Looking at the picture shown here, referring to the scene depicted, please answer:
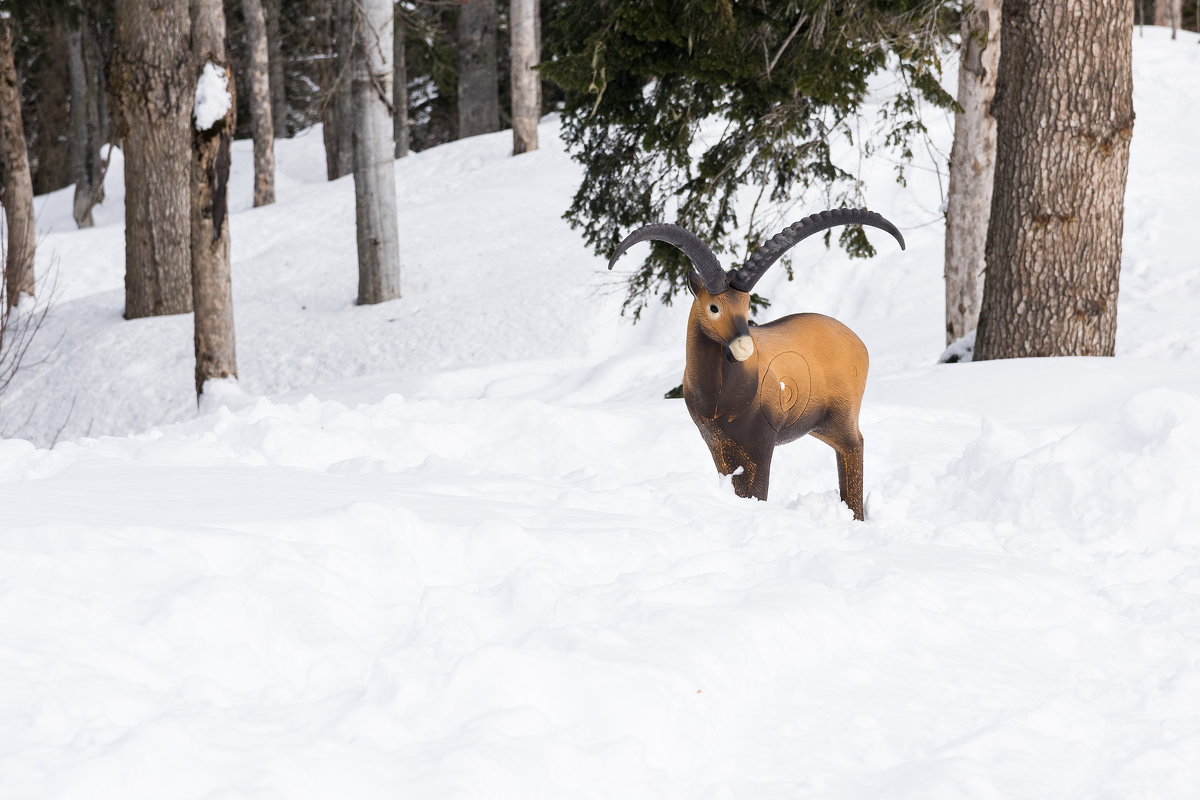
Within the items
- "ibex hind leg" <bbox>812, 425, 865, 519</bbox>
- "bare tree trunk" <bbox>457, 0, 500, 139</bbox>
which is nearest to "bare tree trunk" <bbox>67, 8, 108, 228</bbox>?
"bare tree trunk" <bbox>457, 0, 500, 139</bbox>

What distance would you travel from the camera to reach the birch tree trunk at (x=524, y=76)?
16.6m

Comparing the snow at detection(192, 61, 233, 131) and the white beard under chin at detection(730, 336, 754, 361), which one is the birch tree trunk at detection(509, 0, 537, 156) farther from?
the white beard under chin at detection(730, 336, 754, 361)

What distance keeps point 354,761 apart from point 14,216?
1384 centimetres

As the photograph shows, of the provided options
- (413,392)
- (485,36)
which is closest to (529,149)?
(485,36)

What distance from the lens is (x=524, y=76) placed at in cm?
1686

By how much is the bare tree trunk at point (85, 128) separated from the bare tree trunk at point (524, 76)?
324 inches

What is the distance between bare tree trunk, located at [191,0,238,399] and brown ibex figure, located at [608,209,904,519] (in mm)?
4841

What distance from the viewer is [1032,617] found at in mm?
3131

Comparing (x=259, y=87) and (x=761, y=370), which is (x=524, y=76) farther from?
(x=761, y=370)

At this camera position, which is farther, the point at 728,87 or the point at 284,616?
the point at 728,87

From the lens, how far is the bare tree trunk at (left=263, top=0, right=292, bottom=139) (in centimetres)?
2233

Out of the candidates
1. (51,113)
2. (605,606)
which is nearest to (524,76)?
(605,606)

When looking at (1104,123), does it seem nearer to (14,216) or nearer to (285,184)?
(14,216)

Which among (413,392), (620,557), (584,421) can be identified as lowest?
(413,392)
